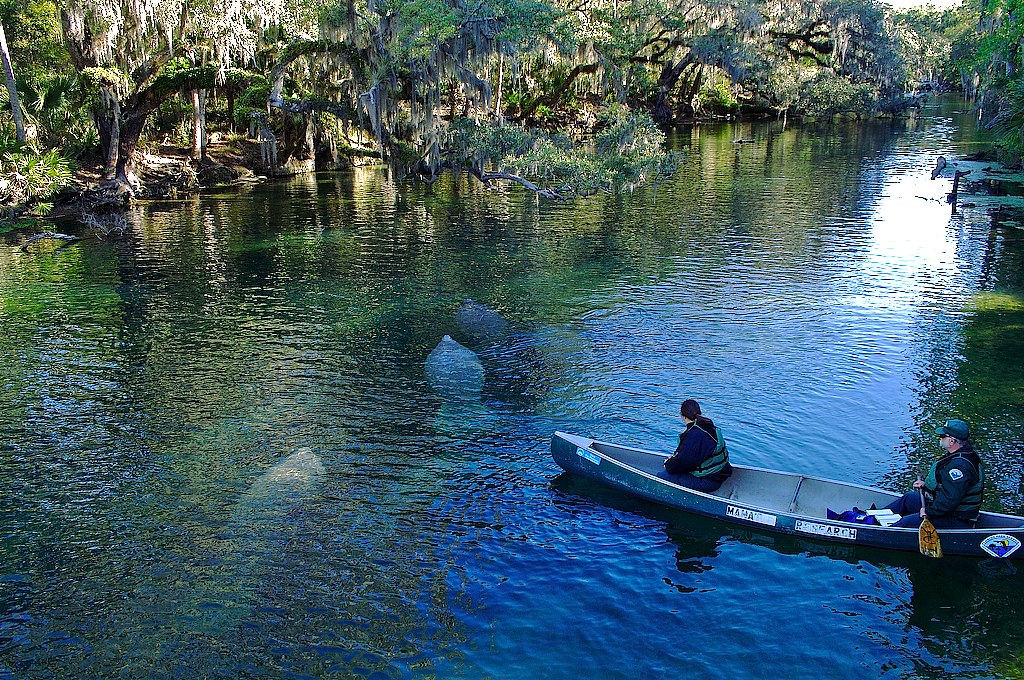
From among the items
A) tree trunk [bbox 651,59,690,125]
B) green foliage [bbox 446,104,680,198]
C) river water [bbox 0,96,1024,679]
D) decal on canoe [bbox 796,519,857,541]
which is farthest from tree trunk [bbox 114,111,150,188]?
tree trunk [bbox 651,59,690,125]

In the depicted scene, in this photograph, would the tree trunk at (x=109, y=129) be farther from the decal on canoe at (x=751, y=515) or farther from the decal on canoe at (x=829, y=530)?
the decal on canoe at (x=829, y=530)

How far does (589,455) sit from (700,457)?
180 centimetres

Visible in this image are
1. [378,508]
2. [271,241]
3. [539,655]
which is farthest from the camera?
[271,241]

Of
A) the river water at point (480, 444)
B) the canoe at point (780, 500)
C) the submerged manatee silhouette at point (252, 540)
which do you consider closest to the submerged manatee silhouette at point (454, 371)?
the river water at point (480, 444)

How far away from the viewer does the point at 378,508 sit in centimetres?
1356

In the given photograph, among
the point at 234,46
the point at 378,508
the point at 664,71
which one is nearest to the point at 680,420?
the point at 378,508

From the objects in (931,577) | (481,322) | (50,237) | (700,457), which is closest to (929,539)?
(931,577)

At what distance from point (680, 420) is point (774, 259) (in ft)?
45.6

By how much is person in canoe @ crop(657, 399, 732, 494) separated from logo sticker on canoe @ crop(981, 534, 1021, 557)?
367 centimetres

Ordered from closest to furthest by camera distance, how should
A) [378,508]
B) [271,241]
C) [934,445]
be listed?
[378,508], [934,445], [271,241]

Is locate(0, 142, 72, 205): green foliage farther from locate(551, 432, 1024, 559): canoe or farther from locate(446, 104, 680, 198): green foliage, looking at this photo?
locate(551, 432, 1024, 559): canoe

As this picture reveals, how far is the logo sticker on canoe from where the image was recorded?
37.1 feet

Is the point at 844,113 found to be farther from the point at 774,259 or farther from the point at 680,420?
the point at 680,420

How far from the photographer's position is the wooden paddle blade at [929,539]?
1142cm
